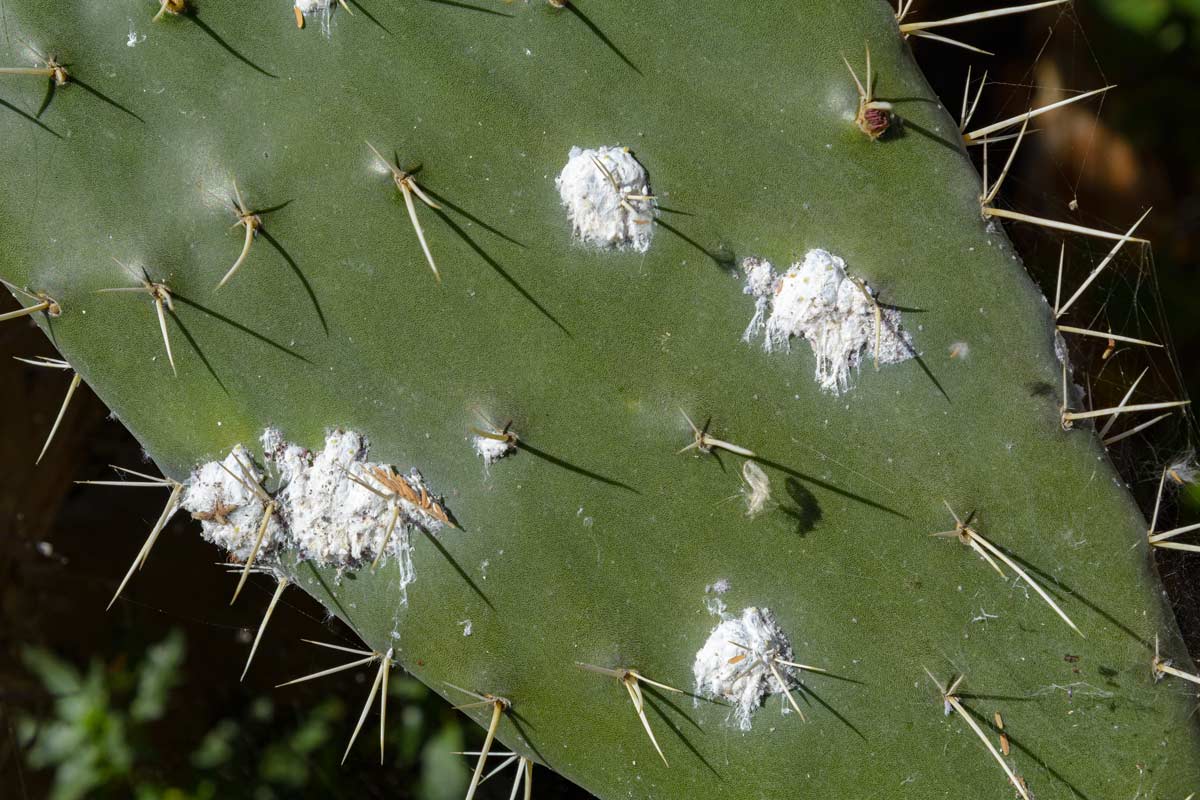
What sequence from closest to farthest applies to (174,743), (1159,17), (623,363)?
1. (623,363)
2. (1159,17)
3. (174,743)

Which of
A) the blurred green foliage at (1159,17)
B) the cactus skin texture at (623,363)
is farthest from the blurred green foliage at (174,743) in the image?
the blurred green foliage at (1159,17)

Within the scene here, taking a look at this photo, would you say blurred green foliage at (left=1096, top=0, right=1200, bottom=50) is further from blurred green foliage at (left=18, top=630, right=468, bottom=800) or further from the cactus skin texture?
blurred green foliage at (left=18, top=630, right=468, bottom=800)

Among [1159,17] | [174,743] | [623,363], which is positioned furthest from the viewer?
[174,743]

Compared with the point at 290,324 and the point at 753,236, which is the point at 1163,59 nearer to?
the point at 753,236

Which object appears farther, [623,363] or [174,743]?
[174,743]

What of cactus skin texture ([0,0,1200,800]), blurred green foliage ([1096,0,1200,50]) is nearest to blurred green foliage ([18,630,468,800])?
cactus skin texture ([0,0,1200,800])

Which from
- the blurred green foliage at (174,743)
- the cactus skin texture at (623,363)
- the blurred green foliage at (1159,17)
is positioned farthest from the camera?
the blurred green foliage at (174,743)

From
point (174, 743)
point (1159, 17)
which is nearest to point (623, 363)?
point (1159, 17)

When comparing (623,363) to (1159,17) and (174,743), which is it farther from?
(174,743)

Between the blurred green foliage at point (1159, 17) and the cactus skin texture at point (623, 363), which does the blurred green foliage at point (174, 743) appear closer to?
the cactus skin texture at point (623, 363)

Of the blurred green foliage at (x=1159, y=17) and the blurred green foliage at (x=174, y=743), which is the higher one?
the blurred green foliage at (x=1159, y=17)
